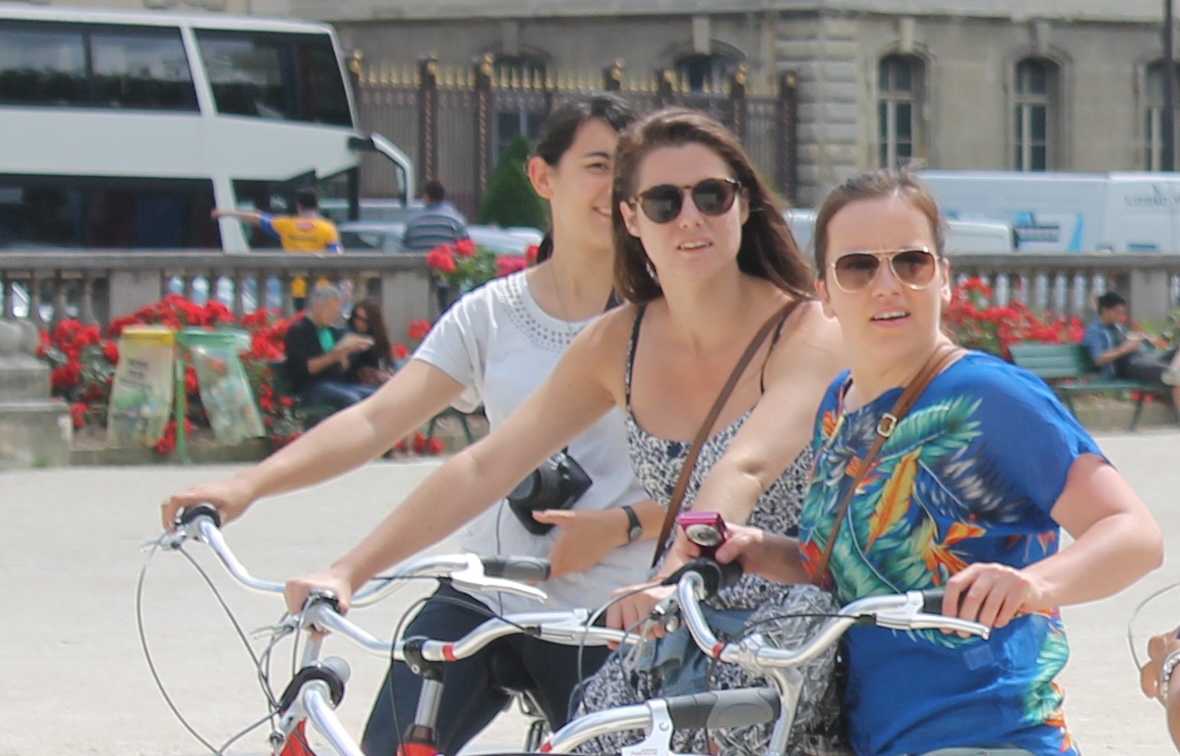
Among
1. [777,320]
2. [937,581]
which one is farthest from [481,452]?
[937,581]

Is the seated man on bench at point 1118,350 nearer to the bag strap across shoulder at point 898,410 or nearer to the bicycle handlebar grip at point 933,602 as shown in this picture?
the bag strap across shoulder at point 898,410

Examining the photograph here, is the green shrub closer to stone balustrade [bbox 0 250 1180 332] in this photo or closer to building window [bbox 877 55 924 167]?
building window [bbox 877 55 924 167]

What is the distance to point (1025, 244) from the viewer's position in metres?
26.6

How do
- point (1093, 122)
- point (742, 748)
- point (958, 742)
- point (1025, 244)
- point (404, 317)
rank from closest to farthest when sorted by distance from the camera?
point (958, 742), point (742, 748), point (404, 317), point (1025, 244), point (1093, 122)

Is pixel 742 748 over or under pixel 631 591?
under

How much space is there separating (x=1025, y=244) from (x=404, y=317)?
39.6 ft

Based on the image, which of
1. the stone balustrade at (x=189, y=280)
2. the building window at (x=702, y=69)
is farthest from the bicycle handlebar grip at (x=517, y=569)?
the building window at (x=702, y=69)

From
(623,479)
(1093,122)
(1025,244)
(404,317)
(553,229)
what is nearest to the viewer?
(623,479)

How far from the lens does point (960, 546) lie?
2.97 m

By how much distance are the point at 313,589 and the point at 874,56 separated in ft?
121

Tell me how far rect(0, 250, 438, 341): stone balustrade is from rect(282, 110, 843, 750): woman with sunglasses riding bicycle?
40.2ft

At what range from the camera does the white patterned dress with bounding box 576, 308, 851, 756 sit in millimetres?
3033

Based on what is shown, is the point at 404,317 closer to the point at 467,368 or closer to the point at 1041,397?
the point at 467,368

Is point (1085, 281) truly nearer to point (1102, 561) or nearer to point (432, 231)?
point (432, 231)
